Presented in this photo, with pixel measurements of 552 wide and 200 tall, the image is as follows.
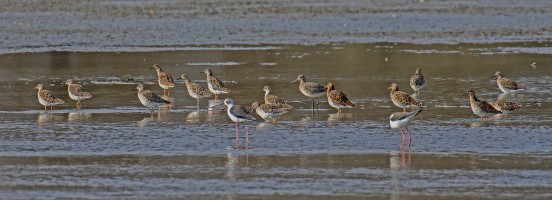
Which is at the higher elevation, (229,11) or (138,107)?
(229,11)

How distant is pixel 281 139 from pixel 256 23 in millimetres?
18001

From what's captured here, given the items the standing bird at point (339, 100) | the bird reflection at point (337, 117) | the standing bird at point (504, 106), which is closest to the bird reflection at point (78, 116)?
the bird reflection at point (337, 117)

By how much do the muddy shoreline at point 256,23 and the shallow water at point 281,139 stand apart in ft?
13.5

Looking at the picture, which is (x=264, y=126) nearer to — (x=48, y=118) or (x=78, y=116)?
(x=78, y=116)

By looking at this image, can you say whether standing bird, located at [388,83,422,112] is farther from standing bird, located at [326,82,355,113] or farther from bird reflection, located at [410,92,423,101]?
bird reflection, located at [410,92,423,101]

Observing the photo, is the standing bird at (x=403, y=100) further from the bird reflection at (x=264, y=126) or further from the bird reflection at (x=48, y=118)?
the bird reflection at (x=48, y=118)

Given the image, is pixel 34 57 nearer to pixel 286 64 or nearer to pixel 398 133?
pixel 286 64

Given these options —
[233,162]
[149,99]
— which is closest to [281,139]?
[233,162]

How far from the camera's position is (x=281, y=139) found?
15188 millimetres

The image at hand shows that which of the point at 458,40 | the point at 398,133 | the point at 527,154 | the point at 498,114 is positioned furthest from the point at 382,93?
the point at 458,40

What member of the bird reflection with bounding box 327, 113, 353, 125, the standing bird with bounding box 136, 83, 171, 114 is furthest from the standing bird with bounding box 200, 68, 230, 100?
the bird reflection with bounding box 327, 113, 353, 125

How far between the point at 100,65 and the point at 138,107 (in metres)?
6.32

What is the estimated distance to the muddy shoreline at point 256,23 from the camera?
1151 inches

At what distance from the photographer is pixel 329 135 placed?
1548 centimetres
